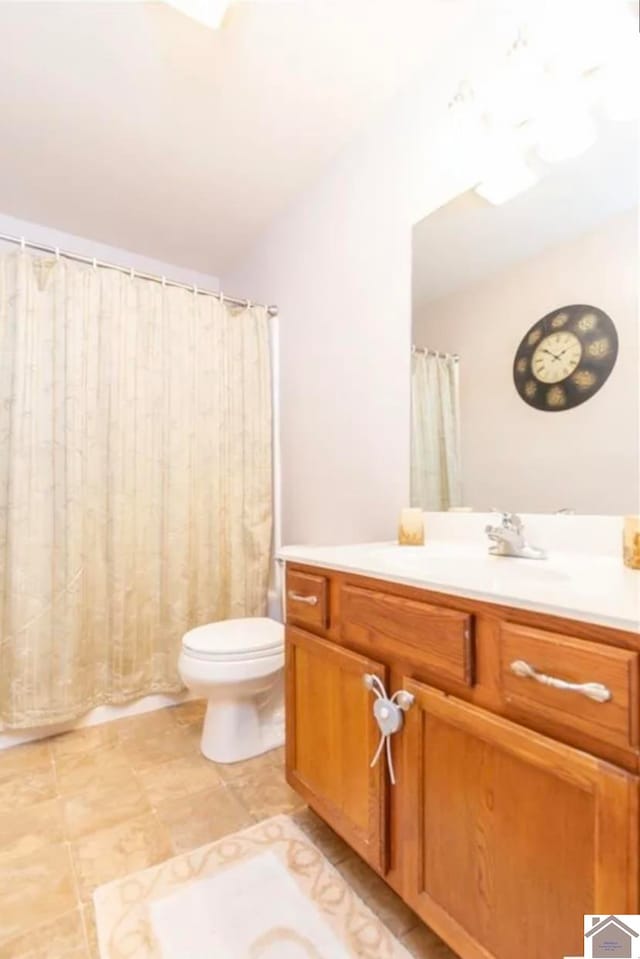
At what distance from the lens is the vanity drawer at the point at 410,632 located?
816mm

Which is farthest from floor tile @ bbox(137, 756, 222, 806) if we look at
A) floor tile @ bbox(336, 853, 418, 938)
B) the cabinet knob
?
the cabinet knob

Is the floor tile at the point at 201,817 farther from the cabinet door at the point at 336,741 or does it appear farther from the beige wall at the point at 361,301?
the beige wall at the point at 361,301

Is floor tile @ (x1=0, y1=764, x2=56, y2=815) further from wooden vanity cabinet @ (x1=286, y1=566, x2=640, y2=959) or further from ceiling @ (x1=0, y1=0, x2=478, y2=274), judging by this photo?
ceiling @ (x1=0, y1=0, x2=478, y2=274)

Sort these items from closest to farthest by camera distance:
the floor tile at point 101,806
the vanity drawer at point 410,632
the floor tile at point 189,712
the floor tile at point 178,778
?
1. the vanity drawer at point 410,632
2. the floor tile at point 101,806
3. the floor tile at point 178,778
4. the floor tile at point 189,712

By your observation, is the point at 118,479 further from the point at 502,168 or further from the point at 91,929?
the point at 502,168

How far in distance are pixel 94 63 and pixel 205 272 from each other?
138 cm

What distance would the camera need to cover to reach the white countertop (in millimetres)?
663

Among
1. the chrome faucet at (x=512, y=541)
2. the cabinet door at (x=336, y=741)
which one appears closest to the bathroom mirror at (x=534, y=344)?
the chrome faucet at (x=512, y=541)

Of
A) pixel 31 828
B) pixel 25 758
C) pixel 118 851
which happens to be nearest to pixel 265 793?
pixel 118 851

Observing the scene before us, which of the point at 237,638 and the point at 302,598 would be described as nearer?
Answer: the point at 302,598

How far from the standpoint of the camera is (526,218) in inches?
50.8

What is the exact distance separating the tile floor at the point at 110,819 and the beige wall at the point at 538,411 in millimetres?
1053

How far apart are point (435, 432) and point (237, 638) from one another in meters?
1.02

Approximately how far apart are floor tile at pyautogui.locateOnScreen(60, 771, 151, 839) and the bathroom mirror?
1327 millimetres
